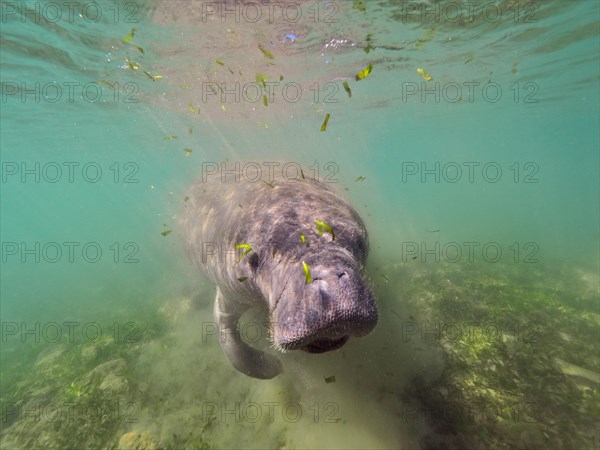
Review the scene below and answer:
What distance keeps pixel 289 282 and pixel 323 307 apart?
0.54 meters

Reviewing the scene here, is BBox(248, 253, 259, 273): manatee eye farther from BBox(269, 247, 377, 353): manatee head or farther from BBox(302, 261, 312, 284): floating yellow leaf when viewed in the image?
BBox(302, 261, 312, 284): floating yellow leaf

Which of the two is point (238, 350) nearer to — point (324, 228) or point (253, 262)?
point (253, 262)

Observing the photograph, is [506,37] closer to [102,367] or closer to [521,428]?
[521,428]

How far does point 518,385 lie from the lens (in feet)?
16.5

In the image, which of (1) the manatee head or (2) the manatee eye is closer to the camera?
(1) the manatee head

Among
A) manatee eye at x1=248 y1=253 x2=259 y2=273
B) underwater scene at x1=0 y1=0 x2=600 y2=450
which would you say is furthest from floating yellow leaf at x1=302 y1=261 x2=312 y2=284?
manatee eye at x1=248 y1=253 x2=259 y2=273

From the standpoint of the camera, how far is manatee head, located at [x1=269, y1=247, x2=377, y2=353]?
2795 millimetres

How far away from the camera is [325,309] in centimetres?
278

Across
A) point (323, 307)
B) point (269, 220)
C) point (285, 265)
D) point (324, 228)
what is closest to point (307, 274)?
point (323, 307)

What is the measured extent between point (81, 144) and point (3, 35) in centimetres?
2625

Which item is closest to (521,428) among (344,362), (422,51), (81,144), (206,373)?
(344,362)

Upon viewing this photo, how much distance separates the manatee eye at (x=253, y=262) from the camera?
159 inches

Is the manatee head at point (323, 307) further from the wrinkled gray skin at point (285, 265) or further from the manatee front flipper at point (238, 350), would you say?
the manatee front flipper at point (238, 350)

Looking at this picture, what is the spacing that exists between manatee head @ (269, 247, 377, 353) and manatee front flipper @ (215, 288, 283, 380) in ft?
8.94
